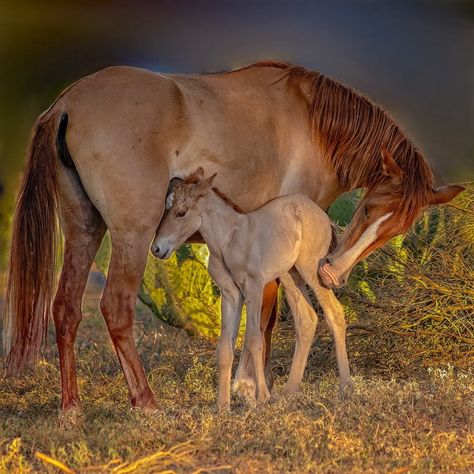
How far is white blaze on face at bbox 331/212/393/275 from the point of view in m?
6.42

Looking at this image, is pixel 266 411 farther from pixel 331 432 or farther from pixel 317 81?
pixel 317 81

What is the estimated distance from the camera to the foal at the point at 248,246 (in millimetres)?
6223

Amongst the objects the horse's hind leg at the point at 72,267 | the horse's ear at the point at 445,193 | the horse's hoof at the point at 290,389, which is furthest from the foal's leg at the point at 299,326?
the horse's hind leg at the point at 72,267

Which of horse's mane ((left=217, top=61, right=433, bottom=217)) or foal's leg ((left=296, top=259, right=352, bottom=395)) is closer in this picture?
foal's leg ((left=296, top=259, right=352, bottom=395))

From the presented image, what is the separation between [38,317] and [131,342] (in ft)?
2.01

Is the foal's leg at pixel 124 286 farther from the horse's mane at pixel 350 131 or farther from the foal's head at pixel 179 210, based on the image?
the horse's mane at pixel 350 131

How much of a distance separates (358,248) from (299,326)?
639mm

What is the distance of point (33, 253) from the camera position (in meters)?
6.36

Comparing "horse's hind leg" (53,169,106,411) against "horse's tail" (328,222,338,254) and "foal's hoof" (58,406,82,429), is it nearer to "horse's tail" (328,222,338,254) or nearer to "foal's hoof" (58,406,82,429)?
"foal's hoof" (58,406,82,429)

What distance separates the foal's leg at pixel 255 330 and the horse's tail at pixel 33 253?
121cm

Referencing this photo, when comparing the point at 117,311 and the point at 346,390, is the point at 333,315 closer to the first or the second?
the point at 346,390

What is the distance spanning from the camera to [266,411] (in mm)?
5633

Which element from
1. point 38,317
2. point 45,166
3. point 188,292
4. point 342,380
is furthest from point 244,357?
point 188,292

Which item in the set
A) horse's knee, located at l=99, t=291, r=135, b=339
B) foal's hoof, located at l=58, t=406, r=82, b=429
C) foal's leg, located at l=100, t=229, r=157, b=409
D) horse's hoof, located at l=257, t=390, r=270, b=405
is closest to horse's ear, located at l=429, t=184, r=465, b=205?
horse's hoof, located at l=257, t=390, r=270, b=405
